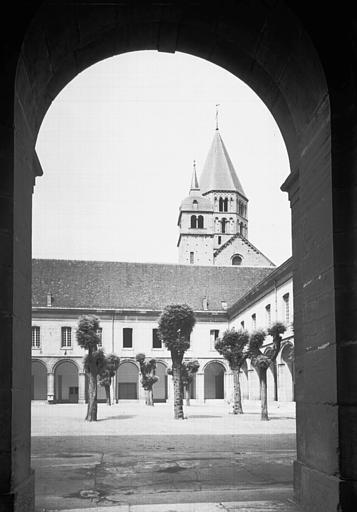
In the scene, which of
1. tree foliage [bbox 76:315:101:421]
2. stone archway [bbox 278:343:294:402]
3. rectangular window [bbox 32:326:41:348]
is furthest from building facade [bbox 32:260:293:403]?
tree foliage [bbox 76:315:101:421]

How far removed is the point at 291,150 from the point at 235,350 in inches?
907

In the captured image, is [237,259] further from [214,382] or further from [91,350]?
[91,350]

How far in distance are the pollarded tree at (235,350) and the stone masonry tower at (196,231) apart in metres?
46.3

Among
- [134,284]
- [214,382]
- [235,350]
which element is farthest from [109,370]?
[214,382]

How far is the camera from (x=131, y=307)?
54.6m

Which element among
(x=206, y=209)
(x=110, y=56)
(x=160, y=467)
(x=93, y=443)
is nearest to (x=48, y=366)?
(x=206, y=209)

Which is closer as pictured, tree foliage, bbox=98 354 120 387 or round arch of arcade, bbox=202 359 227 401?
tree foliage, bbox=98 354 120 387

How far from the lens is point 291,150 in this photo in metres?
7.23

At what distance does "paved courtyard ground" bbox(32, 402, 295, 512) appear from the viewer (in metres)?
7.01

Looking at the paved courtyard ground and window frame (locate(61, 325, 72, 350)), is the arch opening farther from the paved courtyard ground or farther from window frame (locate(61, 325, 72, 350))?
the paved courtyard ground

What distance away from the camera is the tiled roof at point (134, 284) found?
54.8m

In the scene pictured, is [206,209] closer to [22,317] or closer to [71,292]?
[71,292]

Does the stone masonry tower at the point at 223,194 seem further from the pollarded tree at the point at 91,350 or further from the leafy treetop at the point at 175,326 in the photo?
the pollarded tree at the point at 91,350

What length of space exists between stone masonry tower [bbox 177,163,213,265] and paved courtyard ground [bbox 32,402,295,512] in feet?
196
